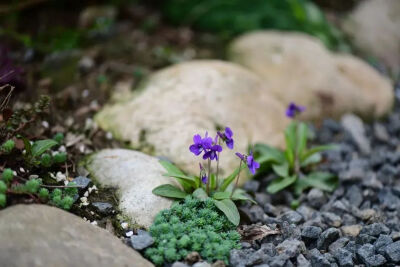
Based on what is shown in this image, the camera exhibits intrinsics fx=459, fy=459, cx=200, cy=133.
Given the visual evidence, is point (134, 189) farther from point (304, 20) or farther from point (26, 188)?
point (304, 20)

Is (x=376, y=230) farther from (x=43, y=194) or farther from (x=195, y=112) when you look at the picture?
(x=43, y=194)

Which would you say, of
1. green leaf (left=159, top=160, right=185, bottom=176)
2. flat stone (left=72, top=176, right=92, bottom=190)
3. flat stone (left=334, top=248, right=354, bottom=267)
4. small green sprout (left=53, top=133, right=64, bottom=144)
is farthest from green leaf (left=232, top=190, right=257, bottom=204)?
small green sprout (left=53, top=133, right=64, bottom=144)

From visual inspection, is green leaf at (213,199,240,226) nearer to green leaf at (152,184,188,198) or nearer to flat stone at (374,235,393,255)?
green leaf at (152,184,188,198)

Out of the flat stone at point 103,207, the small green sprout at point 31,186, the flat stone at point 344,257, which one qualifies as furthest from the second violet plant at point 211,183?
the small green sprout at point 31,186

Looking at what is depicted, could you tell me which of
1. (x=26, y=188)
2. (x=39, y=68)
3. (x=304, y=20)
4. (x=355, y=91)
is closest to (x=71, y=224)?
(x=26, y=188)

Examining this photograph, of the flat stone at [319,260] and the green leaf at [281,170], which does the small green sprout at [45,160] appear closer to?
the green leaf at [281,170]

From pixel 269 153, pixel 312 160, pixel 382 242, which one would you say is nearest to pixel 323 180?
pixel 312 160
